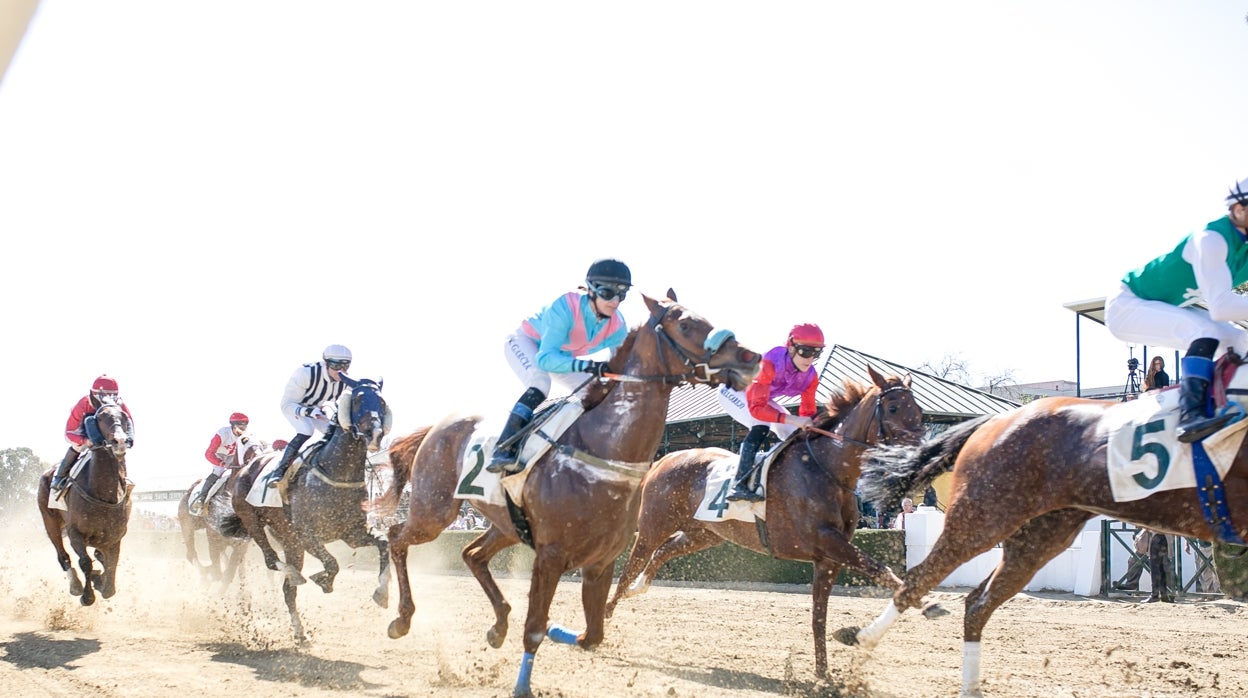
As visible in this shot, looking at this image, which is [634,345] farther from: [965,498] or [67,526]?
[67,526]

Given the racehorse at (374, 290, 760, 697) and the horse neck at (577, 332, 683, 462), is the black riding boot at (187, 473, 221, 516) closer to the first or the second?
the racehorse at (374, 290, 760, 697)

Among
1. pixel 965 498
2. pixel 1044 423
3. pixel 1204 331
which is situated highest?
pixel 1204 331

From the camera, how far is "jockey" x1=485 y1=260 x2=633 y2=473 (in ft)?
20.4

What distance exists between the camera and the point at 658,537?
982cm

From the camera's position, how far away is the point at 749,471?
8469 millimetres

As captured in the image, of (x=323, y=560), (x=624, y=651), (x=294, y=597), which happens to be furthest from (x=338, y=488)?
(x=624, y=651)

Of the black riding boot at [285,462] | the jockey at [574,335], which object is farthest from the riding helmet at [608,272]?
the black riding boot at [285,462]

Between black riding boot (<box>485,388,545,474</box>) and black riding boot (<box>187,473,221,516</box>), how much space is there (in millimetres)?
9954

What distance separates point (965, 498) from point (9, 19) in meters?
5.46

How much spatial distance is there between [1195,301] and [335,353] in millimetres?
7226

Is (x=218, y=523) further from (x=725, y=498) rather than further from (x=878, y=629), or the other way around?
(x=878, y=629)

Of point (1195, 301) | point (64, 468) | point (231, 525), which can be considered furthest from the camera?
point (231, 525)

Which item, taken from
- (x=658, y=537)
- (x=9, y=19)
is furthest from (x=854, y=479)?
(x=9, y=19)

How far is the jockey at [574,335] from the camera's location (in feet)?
20.4
